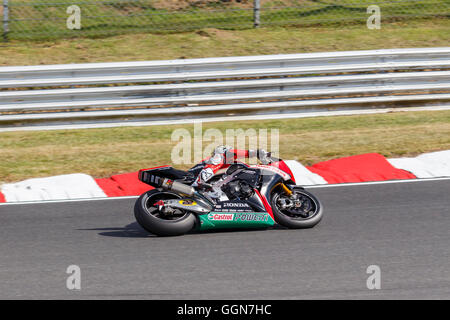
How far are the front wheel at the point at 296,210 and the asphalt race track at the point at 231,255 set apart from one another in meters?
0.09

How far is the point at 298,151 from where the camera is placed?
10.4m

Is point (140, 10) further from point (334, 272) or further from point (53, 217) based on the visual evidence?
point (334, 272)

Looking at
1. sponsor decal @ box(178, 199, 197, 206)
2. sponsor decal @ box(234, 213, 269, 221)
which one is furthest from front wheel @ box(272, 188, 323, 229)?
sponsor decal @ box(178, 199, 197, 206)

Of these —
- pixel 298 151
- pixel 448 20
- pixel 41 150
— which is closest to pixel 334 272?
pixel 298 151

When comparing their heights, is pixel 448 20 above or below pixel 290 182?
above

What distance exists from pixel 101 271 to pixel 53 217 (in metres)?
2.17

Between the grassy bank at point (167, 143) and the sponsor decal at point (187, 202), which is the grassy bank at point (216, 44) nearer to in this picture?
the grassy bank at point (167, 143)

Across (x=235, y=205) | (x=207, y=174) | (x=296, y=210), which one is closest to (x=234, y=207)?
(x=235, y=205)

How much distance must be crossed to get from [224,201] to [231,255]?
0.72m

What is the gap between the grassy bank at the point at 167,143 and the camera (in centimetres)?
990

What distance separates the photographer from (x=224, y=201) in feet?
22.4

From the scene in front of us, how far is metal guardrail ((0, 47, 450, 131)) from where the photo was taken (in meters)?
11.5

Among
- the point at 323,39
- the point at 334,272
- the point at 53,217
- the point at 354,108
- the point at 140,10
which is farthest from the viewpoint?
the point at 323,39

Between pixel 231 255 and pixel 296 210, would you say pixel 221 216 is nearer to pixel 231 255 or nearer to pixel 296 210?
pixel 231 255
